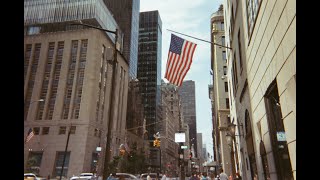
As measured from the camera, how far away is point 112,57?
51.3 feet

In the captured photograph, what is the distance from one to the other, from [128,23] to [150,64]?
128 feet

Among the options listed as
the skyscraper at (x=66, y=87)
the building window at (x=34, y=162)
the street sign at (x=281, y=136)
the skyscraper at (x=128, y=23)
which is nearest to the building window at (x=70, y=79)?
the skyscraper at (x=66, y=87)

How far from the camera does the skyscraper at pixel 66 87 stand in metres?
68.6

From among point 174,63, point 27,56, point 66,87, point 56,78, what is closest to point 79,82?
point 66,87

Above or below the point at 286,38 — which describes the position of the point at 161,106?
above

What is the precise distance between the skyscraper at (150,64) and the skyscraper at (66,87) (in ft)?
170

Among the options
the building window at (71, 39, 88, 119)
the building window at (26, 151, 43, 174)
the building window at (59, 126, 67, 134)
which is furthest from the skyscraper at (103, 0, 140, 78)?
the building window at (26, 151, 43, 174)

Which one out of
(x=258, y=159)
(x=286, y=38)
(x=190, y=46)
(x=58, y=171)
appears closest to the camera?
(x=286, y=38)

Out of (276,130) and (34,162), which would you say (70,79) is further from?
(276,130)

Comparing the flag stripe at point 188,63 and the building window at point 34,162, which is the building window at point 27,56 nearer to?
the building window at point 34,162

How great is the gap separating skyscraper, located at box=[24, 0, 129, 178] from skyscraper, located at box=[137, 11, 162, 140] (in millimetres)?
51856
